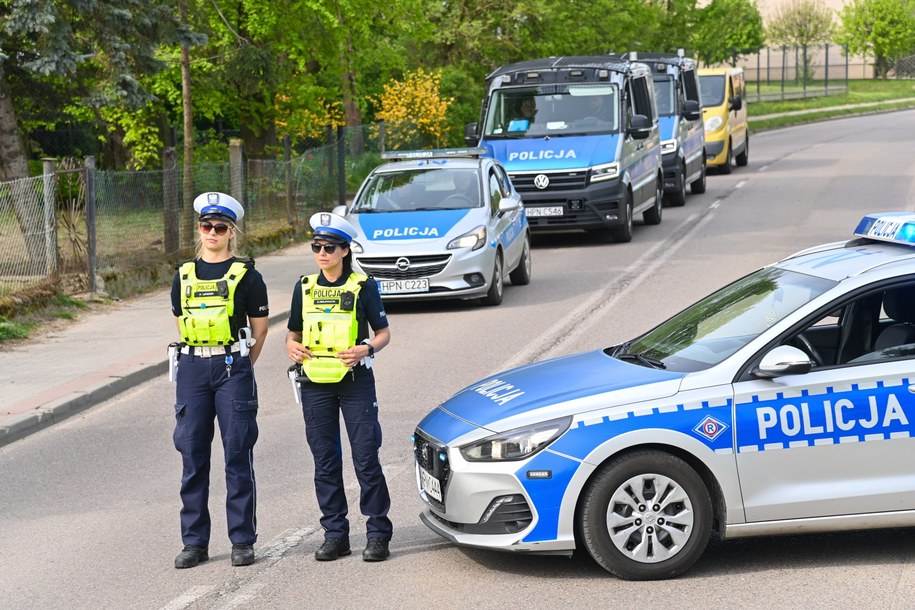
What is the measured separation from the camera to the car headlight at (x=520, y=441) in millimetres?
6133

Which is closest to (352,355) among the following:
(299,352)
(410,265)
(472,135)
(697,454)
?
(299,352)

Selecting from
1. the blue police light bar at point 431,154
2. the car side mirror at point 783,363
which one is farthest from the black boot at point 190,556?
the blue police light bar at point 431,154

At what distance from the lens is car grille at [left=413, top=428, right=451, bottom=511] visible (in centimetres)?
638

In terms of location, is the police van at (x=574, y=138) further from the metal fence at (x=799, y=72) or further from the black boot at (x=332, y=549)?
the metal fence at (x=799, y=72)

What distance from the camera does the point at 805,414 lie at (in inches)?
242

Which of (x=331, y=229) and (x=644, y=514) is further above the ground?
(x=331, y=229)

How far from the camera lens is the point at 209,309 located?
260 inches

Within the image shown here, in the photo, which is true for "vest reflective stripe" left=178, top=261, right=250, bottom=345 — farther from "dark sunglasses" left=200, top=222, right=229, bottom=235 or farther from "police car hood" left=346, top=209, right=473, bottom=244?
"police car hood" left=346, top=209, right=473, bottom=244

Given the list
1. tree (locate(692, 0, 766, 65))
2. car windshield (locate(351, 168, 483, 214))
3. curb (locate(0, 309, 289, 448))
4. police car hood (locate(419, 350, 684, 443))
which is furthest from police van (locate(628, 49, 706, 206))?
tree (locate(692, 0, 766, 65))

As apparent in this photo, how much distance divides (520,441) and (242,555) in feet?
5.01

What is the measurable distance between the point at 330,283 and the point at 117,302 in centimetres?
1051

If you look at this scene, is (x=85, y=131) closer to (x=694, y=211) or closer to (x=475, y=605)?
(x=694, y=211)

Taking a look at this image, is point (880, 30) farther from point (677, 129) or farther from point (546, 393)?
point (546, 393)

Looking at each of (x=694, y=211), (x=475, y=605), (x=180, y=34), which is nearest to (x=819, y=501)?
(x=475, y=605)
